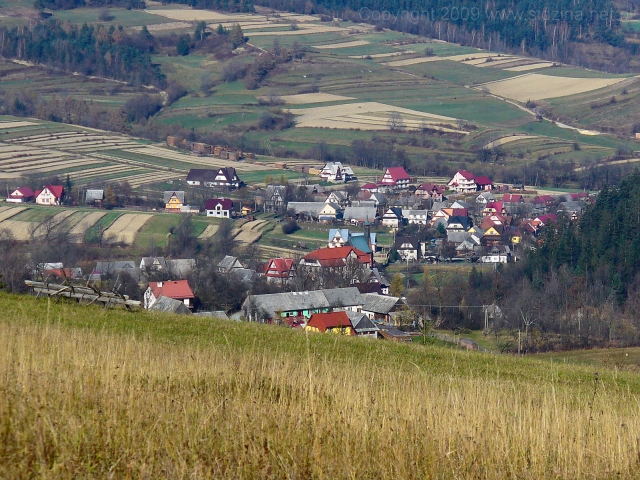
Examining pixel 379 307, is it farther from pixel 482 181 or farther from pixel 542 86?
pixel 542 86

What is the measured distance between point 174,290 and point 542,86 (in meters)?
64.3

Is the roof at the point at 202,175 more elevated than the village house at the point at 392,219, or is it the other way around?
the roof at the point at 202,175

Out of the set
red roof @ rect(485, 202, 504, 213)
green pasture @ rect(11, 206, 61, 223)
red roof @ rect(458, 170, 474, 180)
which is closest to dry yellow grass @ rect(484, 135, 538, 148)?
red roof @ rect(458, 170, 474, 180)

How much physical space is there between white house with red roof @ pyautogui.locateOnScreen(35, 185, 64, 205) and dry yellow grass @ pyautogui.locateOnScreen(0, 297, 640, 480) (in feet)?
128

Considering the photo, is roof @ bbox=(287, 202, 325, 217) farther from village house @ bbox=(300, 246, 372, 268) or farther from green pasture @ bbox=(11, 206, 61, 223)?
green pasture @ bbox=(11, 206, 61, 223)

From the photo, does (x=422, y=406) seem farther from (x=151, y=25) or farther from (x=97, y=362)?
(x=151, y=25)

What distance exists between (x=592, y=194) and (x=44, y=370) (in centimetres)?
4692

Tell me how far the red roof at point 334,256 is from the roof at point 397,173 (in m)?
19.3

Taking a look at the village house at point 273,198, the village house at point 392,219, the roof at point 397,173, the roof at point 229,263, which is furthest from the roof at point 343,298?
the roof at point 397,173

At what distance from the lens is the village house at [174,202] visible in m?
44.1

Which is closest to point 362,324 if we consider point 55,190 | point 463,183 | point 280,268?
point 280,268

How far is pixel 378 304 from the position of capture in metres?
24.2

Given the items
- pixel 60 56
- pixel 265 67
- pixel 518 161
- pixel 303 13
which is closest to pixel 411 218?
pixel 518 161

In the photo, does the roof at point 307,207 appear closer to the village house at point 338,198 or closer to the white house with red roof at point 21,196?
the village house at point 338,198
